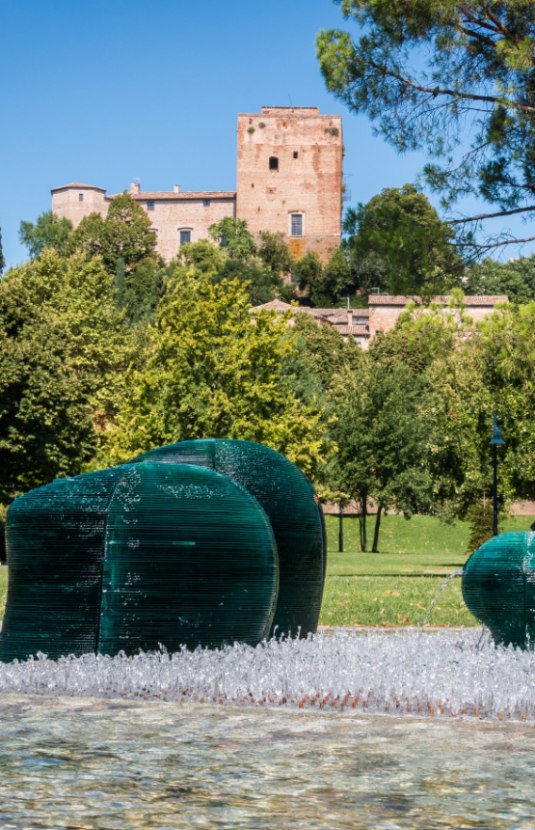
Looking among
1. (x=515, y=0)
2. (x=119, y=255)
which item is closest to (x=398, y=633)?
(x=515, y=0)

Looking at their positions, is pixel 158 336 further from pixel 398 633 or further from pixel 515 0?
pixel 398 633

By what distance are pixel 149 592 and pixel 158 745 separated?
8.69 feet

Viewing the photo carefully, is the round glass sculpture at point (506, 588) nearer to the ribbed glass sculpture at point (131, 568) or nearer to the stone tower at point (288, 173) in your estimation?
the ribbed glass sculpture at point (131, 568)

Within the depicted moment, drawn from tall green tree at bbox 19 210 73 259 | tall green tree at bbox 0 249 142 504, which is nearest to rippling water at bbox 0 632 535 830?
tall green tree at bbox 0 249 142 504

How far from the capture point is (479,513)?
44156 mm

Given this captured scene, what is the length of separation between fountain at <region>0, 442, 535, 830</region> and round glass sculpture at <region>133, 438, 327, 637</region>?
0.07 feet

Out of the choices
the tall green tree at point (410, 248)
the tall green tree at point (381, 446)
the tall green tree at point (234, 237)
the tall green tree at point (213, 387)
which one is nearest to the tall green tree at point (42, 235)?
the tall green tree at point (234, 237)

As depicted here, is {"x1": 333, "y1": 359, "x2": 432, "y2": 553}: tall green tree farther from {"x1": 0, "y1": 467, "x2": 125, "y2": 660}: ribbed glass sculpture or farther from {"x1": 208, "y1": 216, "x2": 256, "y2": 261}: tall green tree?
{"x1": 208, "y1": 216, "x2": 256, "y2": 261}: tall green tree

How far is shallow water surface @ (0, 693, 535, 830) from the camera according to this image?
16.0 feet

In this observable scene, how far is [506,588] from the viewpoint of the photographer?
10.3 metres

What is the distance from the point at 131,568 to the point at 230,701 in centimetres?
150

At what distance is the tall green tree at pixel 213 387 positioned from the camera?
36219mm

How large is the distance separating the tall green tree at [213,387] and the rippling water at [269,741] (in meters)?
26.0

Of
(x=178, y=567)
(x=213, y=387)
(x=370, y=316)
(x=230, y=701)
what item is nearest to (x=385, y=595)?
(x=178, y=567)
